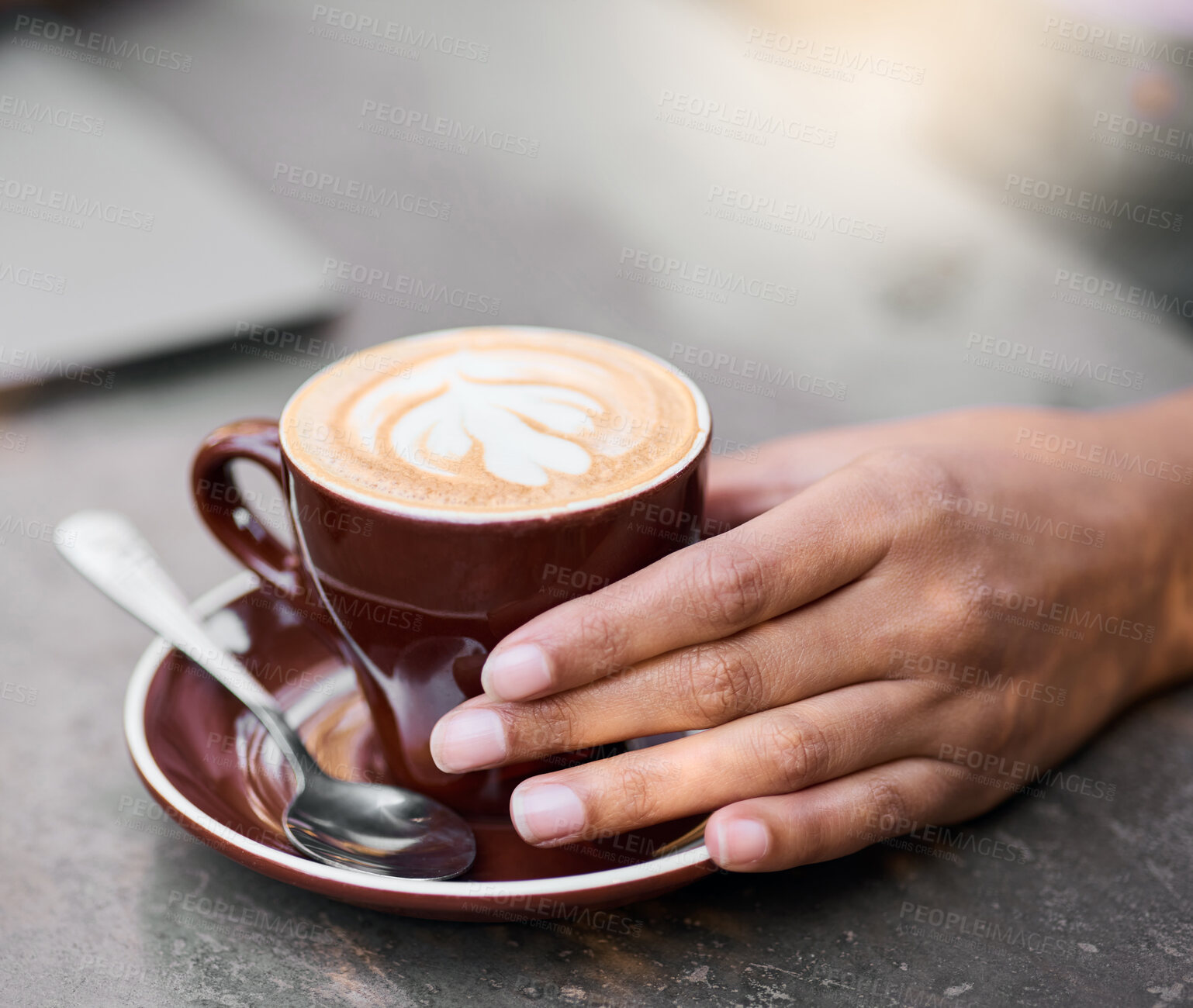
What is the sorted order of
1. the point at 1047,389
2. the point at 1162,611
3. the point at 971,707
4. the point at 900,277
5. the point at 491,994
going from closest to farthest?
the point at 491,994, the point at 971,707, the point at 1162,611, the point at 1047,389, the point at 900,277

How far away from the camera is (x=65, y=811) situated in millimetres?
784

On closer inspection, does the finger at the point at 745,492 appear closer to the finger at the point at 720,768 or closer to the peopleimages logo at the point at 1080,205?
the finger at the point at 720,768

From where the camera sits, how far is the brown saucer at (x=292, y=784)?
1.94ft

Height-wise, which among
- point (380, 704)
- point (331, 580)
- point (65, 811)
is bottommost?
point (65, 811)

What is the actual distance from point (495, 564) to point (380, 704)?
195 mm

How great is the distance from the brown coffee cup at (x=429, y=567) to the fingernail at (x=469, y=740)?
4 centimetres

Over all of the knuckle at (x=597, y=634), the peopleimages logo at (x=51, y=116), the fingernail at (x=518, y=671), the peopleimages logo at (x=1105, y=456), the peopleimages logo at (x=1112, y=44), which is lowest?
the peopleimages logo at (x=51, y=116)

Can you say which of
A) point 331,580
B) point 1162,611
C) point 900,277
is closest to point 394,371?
point 331,580

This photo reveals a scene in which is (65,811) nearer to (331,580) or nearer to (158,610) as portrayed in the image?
(158,610)

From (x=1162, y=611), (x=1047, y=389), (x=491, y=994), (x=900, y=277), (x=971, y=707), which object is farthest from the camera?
(x=900, y=277)

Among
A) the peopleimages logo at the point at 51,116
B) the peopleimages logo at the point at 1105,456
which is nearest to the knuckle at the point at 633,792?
the peopleimages logo at the point at 1105,456

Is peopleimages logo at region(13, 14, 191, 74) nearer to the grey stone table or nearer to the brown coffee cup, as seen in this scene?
the grey stone table

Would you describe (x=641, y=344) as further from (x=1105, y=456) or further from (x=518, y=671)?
(x=518, y=671)

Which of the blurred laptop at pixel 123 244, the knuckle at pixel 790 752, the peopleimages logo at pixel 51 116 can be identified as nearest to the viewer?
the knuckle at pixel 790 752
